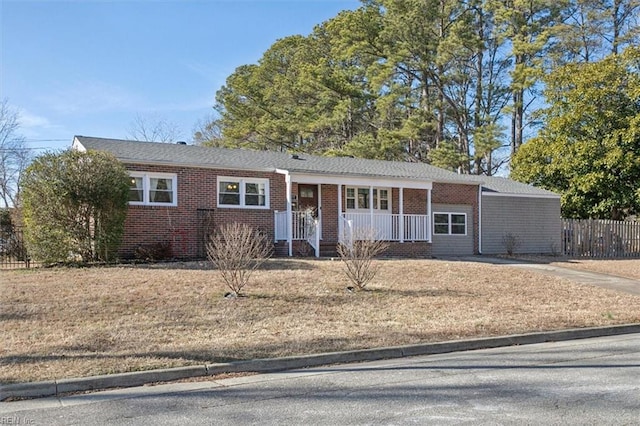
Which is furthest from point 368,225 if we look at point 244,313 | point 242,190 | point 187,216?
point 244,313

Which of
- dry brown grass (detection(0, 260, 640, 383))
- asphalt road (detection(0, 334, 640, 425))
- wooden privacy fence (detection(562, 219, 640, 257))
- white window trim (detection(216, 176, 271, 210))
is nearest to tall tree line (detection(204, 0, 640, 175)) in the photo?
wooden privacy fence (detection(562, 219, 640, 257))

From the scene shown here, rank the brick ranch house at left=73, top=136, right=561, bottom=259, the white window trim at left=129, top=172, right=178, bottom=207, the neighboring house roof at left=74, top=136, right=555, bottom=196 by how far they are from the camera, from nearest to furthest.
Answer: the white window trim at left=129, top=172, right=178, bottom=207
the brick ranch house at left=73, top=136, right=561, bottom=259
the neighboring house roof at left=74, top=136, right=555, bottom=196

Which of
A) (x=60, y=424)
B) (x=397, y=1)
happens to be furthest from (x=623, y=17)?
(x=60, y=424)

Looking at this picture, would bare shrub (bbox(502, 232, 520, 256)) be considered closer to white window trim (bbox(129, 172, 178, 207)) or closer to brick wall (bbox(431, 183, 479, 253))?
brick wall (bbox(431, 183, 479, 253))

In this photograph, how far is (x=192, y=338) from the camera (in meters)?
7.78

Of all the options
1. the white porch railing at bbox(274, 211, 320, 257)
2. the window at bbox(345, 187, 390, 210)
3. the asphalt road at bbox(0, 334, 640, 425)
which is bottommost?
the asphalt road at bbox(0, 334, 640, 425)

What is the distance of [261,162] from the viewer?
765 inches

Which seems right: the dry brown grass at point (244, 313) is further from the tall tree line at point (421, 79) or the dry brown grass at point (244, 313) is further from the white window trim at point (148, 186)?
the tall tree line at point (421, 79)

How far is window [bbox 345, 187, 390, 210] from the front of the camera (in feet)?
68.5

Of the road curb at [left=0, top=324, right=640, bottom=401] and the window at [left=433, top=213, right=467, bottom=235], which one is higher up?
the window at [left=433, top=213, right=467, bottom=235]

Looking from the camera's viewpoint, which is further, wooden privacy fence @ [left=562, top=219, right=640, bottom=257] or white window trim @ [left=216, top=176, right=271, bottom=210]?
wooden privacy fence @ [left=562, top=219, right=640, bottom=257]

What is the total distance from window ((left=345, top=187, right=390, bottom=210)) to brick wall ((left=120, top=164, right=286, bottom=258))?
11.6 ft

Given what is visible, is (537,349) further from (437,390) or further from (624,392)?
(437,390)

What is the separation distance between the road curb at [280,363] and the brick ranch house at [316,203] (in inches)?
265
